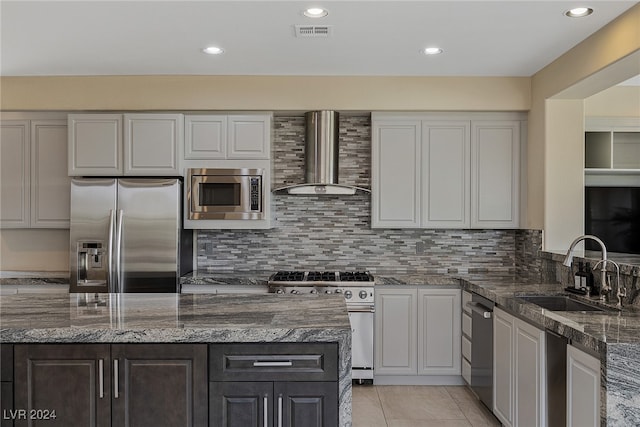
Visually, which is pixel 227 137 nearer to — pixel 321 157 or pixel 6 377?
pixel 321 157

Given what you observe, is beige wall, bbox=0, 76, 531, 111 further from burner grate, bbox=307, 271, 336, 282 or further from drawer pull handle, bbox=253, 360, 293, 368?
drawer pull handle, bbox=253, 360, 293, 368

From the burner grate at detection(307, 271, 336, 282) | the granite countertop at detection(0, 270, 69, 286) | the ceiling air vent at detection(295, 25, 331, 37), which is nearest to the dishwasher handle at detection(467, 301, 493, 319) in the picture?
the burner grate at detection(307, 271, 336, 282)

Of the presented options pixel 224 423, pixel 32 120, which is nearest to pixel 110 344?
pixel 224 423

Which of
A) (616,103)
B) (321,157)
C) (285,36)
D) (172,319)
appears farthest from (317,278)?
(616,103)

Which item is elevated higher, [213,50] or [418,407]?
[213,50]

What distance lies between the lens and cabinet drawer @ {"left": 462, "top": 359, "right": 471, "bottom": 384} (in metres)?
4.18

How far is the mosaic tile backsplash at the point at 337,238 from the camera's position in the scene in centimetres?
495

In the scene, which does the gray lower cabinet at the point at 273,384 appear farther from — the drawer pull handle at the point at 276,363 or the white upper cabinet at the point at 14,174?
the white upper cabinet at the point at 14,174

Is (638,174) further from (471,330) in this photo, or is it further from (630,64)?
(471,330)

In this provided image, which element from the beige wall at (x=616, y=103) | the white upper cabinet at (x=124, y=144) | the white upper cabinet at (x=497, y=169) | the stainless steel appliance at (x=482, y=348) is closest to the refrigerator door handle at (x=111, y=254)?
the white upper cabinet at (x=124, y=144)

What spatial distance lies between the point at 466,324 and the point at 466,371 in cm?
39

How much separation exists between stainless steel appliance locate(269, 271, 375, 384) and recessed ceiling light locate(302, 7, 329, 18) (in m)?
2.11

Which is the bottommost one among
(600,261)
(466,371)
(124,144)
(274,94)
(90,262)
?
(466,371)

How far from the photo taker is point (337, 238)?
16.3ft
